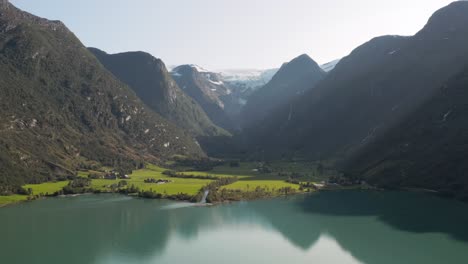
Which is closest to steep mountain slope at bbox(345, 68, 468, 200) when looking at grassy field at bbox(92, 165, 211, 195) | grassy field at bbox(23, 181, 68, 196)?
grassy field at bbox(92, 165, 211, 195)

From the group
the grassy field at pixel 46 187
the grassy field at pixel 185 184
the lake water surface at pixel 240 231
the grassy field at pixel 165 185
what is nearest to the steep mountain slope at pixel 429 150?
the lake water surface at pixel 240 231

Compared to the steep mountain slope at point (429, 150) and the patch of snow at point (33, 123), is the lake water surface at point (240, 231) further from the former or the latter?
the patch of snow at point (33, 123)

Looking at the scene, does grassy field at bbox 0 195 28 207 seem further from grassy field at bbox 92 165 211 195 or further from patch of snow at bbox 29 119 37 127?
patch of snow at bbox 29 119 37 127

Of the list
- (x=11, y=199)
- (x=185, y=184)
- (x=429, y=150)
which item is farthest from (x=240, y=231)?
(x=429, y=150)

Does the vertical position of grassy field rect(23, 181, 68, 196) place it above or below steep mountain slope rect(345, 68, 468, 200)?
below

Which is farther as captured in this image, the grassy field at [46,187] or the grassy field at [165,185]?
the grassy field at [165,185]
